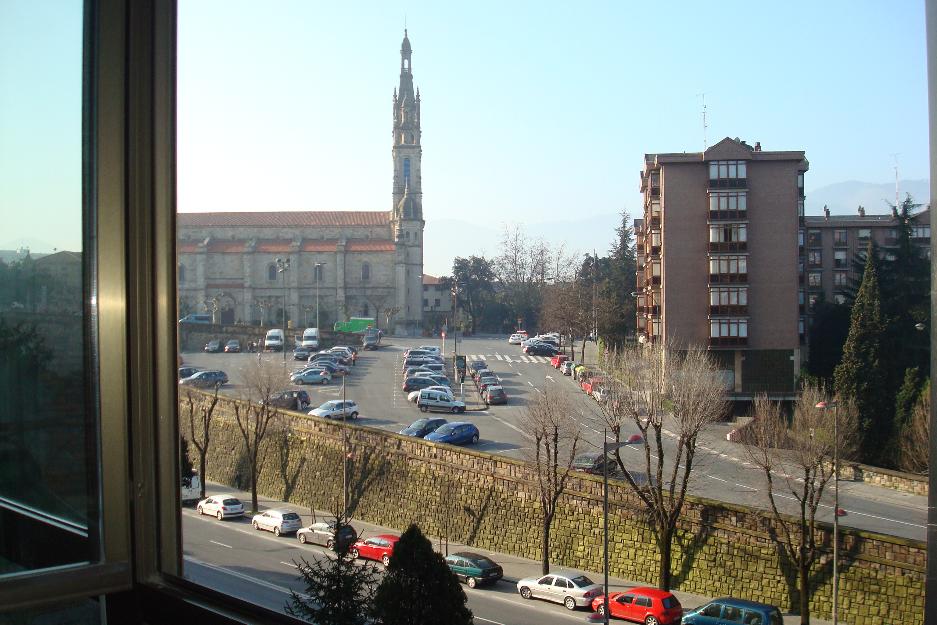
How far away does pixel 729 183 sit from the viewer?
2.86 meters

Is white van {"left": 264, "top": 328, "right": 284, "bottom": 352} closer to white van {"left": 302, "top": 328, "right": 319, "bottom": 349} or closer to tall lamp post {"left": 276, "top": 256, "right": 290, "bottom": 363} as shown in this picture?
tall lamp post {"left": 276, "top": 256, "right": 290, "bottom": 363}

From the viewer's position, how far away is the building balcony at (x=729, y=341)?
2852 millimetres

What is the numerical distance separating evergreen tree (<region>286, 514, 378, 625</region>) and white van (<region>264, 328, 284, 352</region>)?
358 cm

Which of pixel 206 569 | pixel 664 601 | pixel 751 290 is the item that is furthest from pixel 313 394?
A: pixel 206 569

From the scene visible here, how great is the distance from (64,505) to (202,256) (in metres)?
2.55

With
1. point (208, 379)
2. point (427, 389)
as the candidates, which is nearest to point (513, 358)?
point (427, 389)

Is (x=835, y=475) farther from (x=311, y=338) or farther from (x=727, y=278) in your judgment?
(x=311, y=338)

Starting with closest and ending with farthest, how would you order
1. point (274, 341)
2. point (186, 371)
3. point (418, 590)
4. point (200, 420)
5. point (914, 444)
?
1. point (418, 590)
2. point (914, 444)
3. point (186, 371)
4. point (200, 420)
5. point (274, 341)

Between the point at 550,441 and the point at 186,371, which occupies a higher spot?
the point at 186,371

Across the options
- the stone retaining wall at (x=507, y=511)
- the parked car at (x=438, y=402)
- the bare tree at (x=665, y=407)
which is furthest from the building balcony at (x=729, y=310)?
the parked car at (x=438, y=402)

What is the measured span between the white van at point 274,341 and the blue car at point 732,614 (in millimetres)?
3321

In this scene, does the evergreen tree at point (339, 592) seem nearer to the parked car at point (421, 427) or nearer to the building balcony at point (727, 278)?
the building balcony at point (727, 278)

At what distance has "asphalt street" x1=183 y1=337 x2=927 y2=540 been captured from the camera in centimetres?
316

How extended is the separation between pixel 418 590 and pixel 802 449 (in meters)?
2.15
